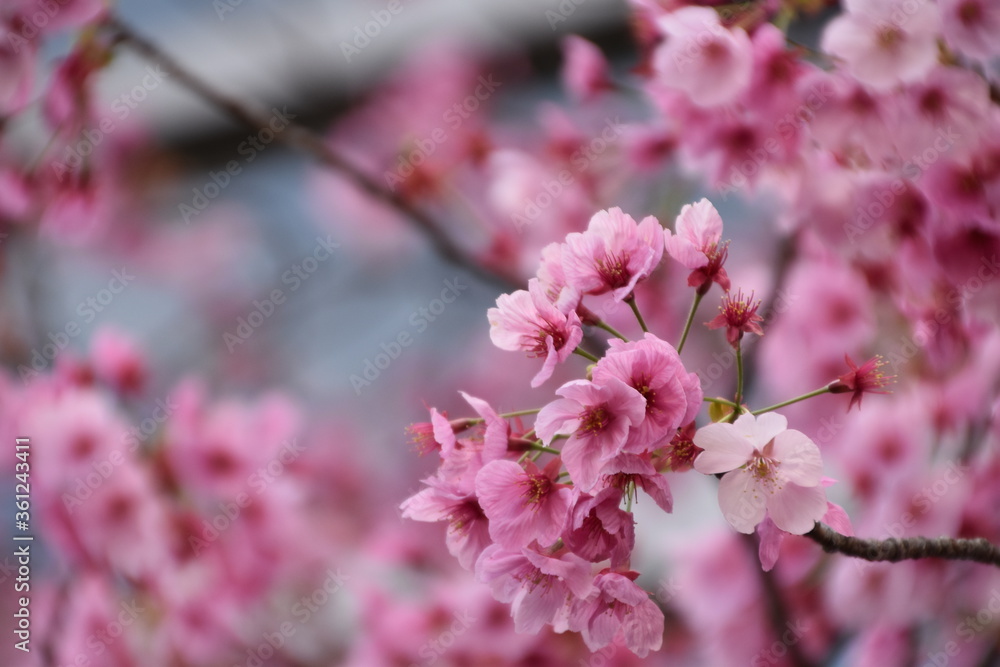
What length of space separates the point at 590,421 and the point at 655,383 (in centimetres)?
3

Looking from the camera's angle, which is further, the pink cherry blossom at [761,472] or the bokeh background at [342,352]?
the bokeh background at [342,352]

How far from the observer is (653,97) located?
85 cm

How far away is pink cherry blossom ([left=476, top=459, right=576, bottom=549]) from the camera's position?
0.37 meters

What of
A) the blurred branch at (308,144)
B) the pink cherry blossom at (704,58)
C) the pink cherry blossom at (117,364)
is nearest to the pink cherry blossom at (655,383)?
the pink cherry blossom at (704,58)

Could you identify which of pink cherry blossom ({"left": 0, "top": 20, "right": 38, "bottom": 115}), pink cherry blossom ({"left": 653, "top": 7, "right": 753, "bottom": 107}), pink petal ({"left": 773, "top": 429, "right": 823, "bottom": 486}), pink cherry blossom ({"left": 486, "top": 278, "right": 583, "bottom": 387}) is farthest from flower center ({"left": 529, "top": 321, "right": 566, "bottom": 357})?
pink cherry blossom ({"left": 0, "top": 20, "right": 38, "bottom": 115})

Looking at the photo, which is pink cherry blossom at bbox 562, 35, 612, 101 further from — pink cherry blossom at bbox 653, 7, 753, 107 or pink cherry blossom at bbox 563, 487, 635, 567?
pink cherry blossom at bbox 563, 487, 635, 567

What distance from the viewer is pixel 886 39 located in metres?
0.63

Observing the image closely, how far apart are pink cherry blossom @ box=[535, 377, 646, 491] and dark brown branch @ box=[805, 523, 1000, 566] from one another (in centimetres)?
10

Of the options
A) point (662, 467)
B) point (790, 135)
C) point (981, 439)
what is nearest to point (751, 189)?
point (790, 135)

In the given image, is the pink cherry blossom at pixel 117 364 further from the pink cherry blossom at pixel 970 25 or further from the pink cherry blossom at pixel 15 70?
the pink cherry blossom at pixel 970 25

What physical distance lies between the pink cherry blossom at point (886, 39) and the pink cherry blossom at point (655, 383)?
411 millimetres

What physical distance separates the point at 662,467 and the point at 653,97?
56 cm

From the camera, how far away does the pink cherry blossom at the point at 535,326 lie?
0.38 meters

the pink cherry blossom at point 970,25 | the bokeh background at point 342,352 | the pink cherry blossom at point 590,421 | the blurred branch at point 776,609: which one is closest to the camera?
the pink cherry blossom at point 590,421
